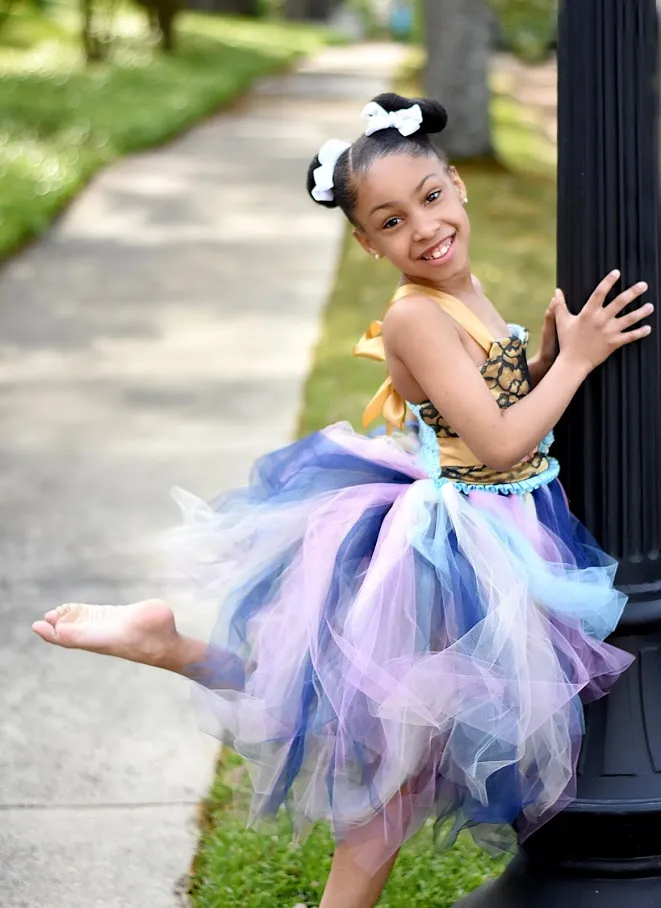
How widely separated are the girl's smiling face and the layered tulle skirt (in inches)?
15.4

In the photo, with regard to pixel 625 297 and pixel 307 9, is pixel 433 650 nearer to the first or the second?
pixel 625 297

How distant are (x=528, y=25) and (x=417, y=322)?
24114mm

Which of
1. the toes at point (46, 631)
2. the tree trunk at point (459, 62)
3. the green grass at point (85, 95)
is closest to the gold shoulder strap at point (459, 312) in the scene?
the toes at point (46, 631)

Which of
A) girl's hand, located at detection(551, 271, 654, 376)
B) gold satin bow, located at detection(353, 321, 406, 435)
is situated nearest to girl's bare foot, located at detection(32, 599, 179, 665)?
gold satin bow, located at detection(353, 321, 406, 435)

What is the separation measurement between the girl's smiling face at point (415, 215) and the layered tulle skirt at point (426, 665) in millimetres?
392

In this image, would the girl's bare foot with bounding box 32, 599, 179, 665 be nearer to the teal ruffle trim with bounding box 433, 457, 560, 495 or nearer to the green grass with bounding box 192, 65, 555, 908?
the green grass with bounding box 192, 65, 555, 908

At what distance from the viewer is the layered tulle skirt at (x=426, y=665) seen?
2.33 metres

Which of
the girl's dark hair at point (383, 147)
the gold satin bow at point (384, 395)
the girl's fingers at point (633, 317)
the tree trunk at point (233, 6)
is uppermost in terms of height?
the girl's dark hair at point (383, 147)

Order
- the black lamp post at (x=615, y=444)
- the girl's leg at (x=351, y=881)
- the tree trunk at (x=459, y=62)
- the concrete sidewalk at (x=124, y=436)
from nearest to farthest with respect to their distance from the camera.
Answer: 1. the black lamp post at (x=615, y=444)
2. the girl's leg at (x=351, y=881)
3. the concrete sidewalk at (x=124, y=436)
4. the tree trunk at (x=459, y=62)

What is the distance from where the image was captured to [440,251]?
2463mm

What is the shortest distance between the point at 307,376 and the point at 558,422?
4402mm

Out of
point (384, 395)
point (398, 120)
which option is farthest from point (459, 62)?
point (398, 120)

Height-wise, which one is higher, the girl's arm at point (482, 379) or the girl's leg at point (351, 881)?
the girl's arm at point (482, 379)

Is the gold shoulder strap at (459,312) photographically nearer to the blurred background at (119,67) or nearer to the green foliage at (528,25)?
the blurred background at (119,67)
